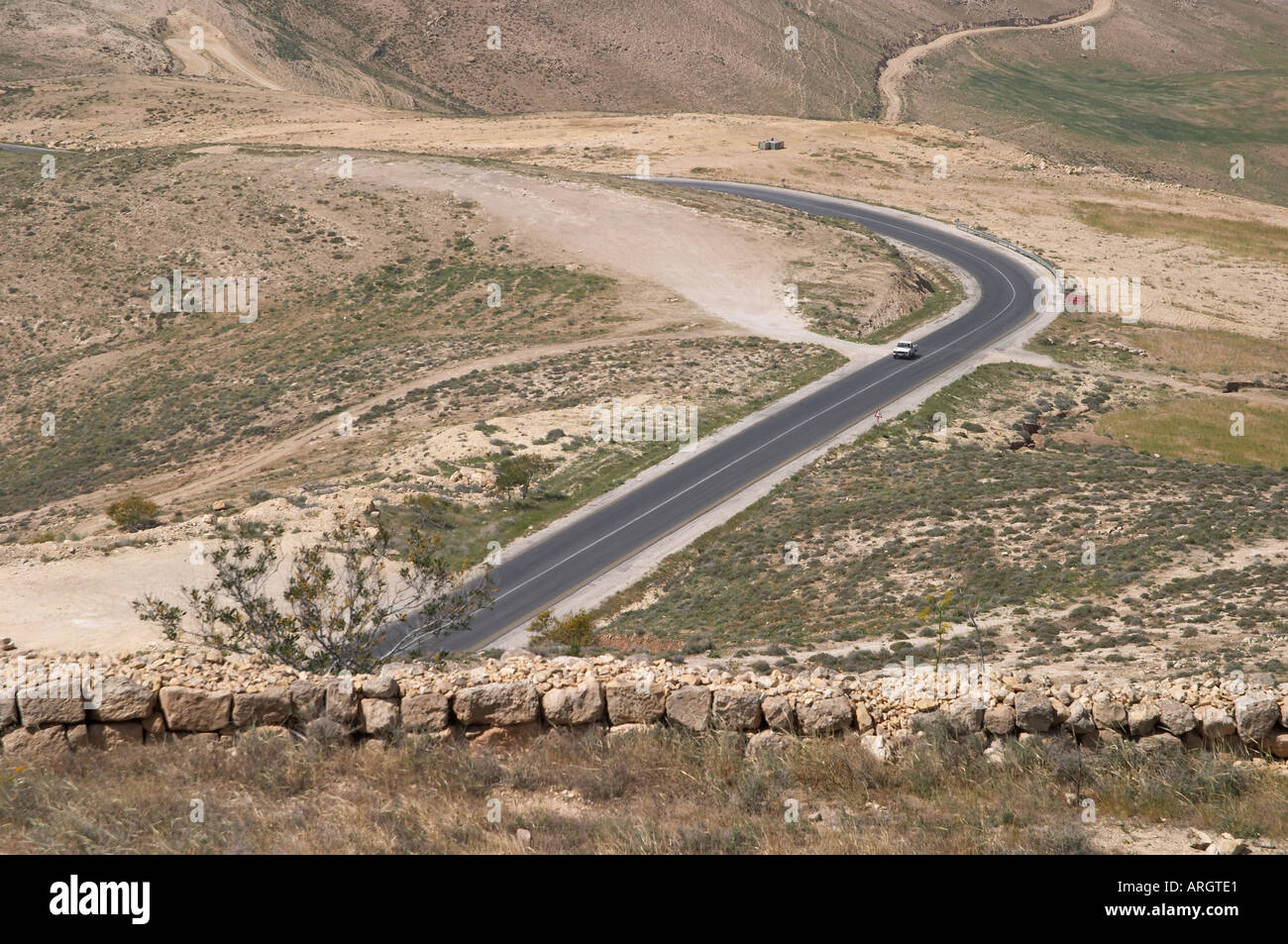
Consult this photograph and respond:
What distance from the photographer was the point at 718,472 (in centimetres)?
4472

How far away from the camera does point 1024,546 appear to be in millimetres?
33188

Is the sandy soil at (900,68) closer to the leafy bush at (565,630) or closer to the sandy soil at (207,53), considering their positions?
the sandy soil at (207,53)

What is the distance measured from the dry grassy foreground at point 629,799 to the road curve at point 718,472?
642 inches

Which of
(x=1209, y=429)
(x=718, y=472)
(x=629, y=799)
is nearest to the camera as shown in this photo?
(x=629, y=799)

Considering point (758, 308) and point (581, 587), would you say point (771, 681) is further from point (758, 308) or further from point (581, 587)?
point (758, 308)

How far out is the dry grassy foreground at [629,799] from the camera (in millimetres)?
11422

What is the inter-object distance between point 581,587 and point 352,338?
111 ft

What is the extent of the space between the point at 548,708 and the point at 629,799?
6.25 ft

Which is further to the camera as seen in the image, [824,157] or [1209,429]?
[824,157]

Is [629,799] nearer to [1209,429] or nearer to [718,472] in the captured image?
[718,472]

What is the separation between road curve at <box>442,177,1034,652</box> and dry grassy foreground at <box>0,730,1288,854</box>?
16301 mm

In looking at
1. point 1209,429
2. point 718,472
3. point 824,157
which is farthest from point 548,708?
point 824,157
